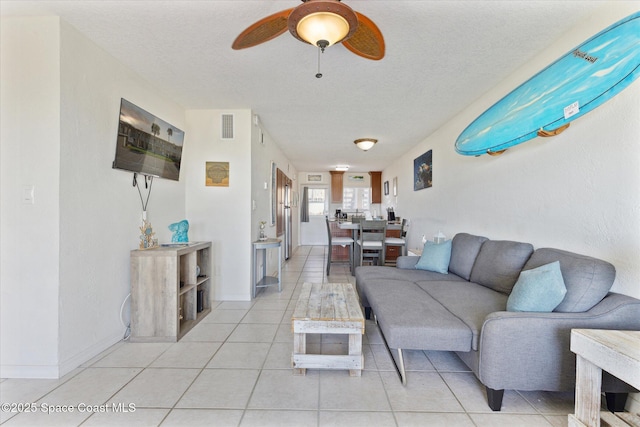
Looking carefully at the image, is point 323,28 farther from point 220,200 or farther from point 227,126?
point 220,200

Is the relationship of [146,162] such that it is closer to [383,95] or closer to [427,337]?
[383,95]

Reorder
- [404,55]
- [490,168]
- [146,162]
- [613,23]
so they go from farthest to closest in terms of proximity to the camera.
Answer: [490,168] → [146,162] → [404,55] → [613,23]

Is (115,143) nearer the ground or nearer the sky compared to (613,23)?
nearer the ground

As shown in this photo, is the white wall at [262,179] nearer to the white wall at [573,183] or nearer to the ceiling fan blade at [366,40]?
the ceiling fan blade at [366,40]

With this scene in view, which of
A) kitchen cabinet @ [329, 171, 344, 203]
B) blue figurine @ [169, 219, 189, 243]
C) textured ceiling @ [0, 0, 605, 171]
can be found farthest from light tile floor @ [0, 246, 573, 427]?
kitchen cabinet @ [329, 171, 344, 203]

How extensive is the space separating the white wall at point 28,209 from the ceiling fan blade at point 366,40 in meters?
2.03

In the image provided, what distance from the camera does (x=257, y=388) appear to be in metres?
1.80

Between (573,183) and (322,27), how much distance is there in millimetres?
2009

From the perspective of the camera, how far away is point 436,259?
3168 mm

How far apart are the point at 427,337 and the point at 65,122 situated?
285 cm

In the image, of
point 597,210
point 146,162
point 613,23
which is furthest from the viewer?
point 146,162

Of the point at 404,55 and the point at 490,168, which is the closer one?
the point at 404,55

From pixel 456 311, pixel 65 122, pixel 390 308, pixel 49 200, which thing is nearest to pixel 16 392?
pixel 49 200

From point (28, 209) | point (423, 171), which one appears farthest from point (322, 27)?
point (423, 171)
